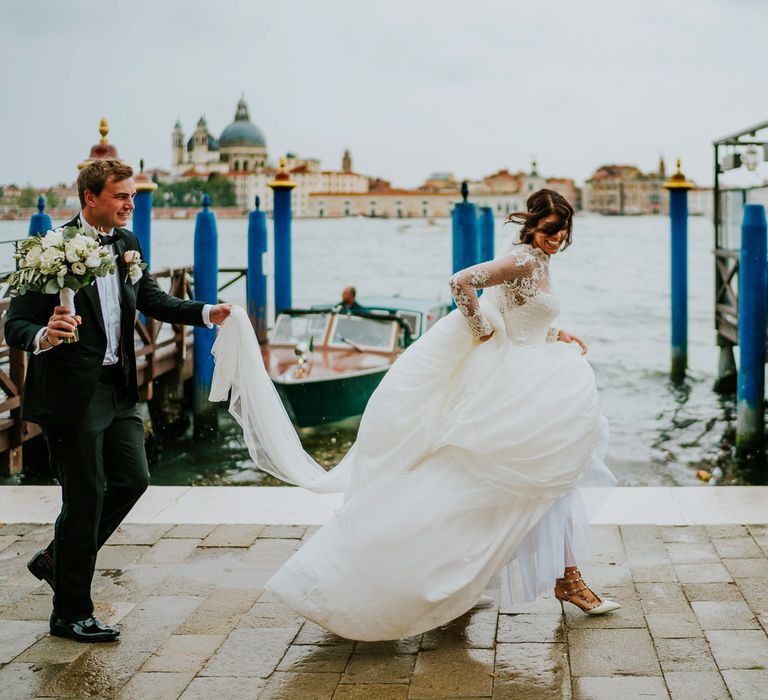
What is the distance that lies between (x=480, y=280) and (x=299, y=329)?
30.1 ft

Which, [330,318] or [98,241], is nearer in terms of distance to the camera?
[98,241]

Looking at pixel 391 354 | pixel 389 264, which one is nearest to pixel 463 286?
pixel 391 354

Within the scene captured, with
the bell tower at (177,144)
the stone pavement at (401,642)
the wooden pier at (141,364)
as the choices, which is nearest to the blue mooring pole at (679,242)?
the wooden pier at (141,364)

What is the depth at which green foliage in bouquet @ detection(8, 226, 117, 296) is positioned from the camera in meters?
3.52

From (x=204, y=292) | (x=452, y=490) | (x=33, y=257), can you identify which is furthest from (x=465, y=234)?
(x=33, y=257)

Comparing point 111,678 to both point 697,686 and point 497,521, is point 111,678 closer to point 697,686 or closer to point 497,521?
point 497,521

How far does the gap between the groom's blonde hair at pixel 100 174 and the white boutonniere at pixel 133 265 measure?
0.24m

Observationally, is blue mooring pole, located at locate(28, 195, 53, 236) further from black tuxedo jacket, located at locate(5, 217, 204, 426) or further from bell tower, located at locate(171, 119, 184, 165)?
bell tower, located at locate(171, 119, 184, 165)

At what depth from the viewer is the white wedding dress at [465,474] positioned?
11.9ft

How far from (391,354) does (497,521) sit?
27.6ft

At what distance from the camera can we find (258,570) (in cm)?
467

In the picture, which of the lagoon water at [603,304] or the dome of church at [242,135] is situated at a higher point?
the dome of church at [242,135]

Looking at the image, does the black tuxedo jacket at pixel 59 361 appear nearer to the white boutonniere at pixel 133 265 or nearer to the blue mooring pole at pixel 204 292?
the white boutonniere at pixel 133 265

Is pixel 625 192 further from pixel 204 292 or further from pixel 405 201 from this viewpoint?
pixel 204 292
